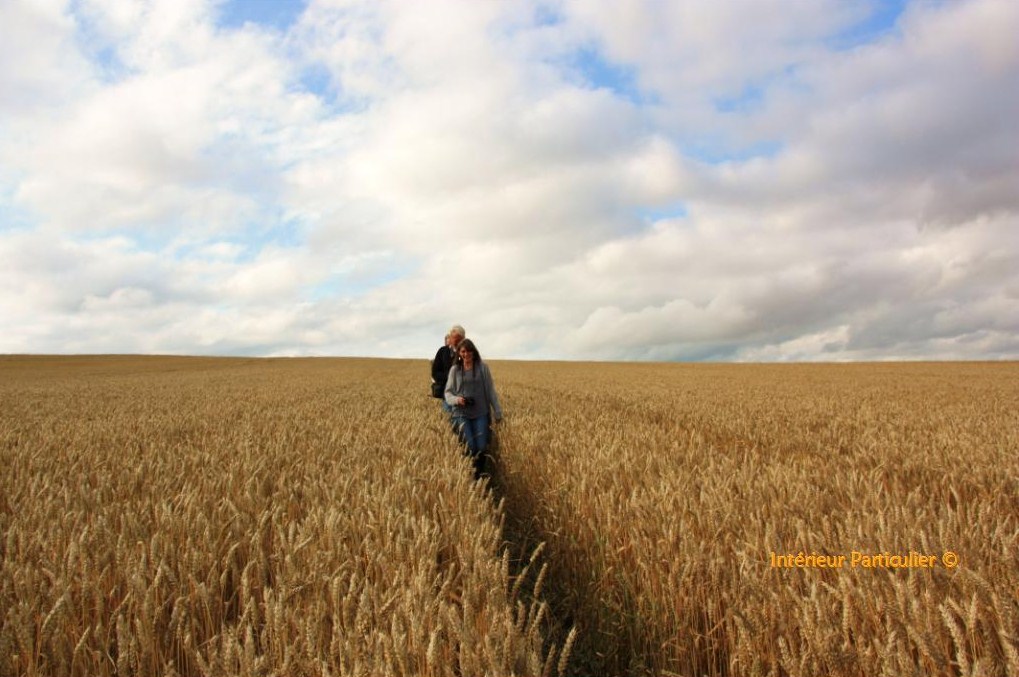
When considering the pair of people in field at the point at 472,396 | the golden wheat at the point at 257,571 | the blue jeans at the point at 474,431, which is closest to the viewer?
the golden wheat at the point at 257,571

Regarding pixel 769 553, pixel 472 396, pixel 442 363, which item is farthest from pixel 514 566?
pixel 442 363

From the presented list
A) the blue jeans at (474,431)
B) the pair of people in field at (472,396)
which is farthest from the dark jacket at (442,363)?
the blue jeans at (474,431)

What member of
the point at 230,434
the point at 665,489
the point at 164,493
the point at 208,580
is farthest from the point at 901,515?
the point at 230,434

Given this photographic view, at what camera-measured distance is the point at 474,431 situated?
8.16m

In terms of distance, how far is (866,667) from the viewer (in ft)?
7.00

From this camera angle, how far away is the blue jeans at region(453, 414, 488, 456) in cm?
806

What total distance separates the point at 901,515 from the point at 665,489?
137 centimetres

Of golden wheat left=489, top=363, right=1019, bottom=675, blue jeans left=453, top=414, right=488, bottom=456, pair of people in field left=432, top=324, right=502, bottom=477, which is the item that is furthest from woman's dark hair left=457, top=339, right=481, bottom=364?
golden wheat left=489, top=363, right=1019, bottom=675

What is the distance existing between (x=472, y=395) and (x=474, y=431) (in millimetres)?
541

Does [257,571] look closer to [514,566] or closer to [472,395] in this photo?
[514,566]

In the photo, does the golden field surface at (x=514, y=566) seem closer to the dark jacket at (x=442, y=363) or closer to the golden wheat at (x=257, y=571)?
the golden wheat at (x=257, y=571)

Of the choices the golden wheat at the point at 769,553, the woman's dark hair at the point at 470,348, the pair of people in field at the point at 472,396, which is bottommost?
the golden wheat at the point at 769,553

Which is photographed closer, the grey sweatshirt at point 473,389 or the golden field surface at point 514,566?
the golden field surface at point 514,566

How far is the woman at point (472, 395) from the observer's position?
795 centimetres
